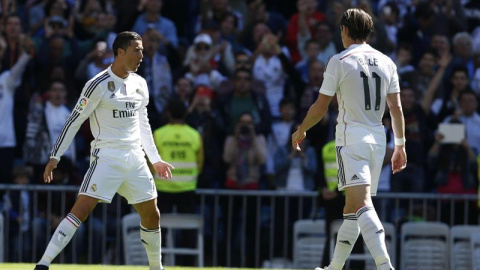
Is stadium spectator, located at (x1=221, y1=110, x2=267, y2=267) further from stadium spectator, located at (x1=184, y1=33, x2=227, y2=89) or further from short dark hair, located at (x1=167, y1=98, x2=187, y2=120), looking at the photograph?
stadium spectator, located at (x1=184, y1=33, x2=227, y2=89)

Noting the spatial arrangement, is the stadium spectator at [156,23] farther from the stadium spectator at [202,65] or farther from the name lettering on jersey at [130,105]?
the name lettering on jersey at [130,105]

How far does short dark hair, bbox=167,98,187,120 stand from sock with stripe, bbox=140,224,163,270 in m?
4.58

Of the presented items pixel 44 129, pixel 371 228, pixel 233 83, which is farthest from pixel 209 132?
pixel 371 228

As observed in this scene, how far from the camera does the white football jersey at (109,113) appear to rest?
32.1ft

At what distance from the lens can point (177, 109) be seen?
14.7m

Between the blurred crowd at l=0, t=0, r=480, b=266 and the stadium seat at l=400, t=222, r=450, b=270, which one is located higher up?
the blurred crowd at l=0, t=0, r=480, b=266

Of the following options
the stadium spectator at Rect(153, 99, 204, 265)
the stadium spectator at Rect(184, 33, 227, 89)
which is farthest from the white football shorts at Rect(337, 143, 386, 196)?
the stadium spectator at Rect(184, 33, 227, 89)

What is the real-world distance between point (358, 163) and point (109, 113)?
2.21 m

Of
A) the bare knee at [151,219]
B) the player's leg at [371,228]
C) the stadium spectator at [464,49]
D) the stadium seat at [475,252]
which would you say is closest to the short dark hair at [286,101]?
the stadium spectator at [464,49]

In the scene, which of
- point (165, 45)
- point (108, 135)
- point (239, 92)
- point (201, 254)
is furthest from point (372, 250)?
point (165, 45)

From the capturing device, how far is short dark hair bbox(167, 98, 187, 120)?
→ 14641 millimetres

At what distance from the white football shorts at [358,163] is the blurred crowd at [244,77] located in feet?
15.8

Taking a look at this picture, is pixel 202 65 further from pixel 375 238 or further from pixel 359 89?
pixel 375 238

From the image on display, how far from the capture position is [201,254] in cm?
1485
